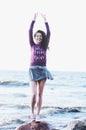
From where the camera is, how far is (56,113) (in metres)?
21.6

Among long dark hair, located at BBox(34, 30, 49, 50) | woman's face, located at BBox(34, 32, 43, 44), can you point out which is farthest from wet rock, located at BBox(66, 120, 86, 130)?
woman's face, located at BBox(34, 32, 43, 44)

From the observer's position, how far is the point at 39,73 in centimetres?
1011

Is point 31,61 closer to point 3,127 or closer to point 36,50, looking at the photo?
point 36,50

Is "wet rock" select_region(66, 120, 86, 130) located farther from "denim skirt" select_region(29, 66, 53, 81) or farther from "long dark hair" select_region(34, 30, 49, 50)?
"long dark hair" select_region(34, 30, 49, 50)

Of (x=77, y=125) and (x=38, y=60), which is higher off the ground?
(x=38, y=60)

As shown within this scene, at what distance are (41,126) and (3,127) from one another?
19.4 feet

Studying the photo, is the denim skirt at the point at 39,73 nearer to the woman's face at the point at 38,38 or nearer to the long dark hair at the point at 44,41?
the long dark hair at the point at 44,41

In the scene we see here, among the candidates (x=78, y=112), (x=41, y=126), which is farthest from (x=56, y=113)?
(x=41, y=126)

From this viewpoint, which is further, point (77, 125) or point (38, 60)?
point (77, 125)

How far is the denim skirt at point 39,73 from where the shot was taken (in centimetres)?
1007

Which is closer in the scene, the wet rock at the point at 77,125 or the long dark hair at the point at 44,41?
the long dark hair at the point at 44,41

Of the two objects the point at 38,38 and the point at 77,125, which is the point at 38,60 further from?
the point at 77,125

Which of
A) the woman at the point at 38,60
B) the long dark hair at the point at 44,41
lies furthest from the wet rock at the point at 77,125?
the long dark hair at the point at 44,41

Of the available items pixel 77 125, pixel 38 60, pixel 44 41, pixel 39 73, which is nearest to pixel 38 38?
pixel 44 41
